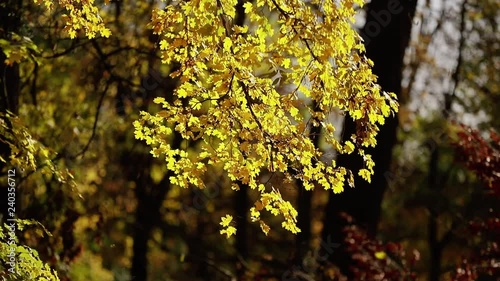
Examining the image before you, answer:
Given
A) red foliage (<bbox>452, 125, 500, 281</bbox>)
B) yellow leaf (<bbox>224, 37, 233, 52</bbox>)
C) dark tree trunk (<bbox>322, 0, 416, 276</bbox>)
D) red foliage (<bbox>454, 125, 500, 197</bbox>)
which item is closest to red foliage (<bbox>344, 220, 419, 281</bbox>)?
dark tree trunk (<bbox>322, 0, 416, 276</bbox>)

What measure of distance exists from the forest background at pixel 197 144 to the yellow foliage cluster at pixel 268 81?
0.06 meters

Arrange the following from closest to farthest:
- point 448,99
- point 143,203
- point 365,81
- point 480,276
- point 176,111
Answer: point 365,81 → point 176,111 → point 480,276 → point 143,203 → point 448,99

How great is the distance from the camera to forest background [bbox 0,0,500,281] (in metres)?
→ 6.24

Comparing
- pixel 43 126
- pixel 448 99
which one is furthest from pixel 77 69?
pixel 448 99

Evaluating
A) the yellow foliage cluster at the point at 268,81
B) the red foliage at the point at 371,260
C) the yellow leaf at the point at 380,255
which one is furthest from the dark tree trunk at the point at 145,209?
the yellow foliage cluster at the point at 268,81

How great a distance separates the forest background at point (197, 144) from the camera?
624cm

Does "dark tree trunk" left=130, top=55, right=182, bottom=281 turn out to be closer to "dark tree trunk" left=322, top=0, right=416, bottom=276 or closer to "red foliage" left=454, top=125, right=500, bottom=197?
"dark tree trunk" left=322, top=0, right=416, bottom=276

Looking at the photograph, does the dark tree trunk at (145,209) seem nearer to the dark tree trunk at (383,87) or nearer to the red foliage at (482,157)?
the dark tree trunk at (383,87)

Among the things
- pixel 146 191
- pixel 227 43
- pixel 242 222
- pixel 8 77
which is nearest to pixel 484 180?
pixel 227 43

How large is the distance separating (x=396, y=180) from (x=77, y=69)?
9966 millimetres

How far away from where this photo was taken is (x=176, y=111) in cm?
490

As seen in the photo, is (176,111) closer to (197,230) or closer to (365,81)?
(365,81)

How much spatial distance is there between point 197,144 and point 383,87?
8436 millimetres

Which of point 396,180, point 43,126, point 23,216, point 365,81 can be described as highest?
point 396,180
